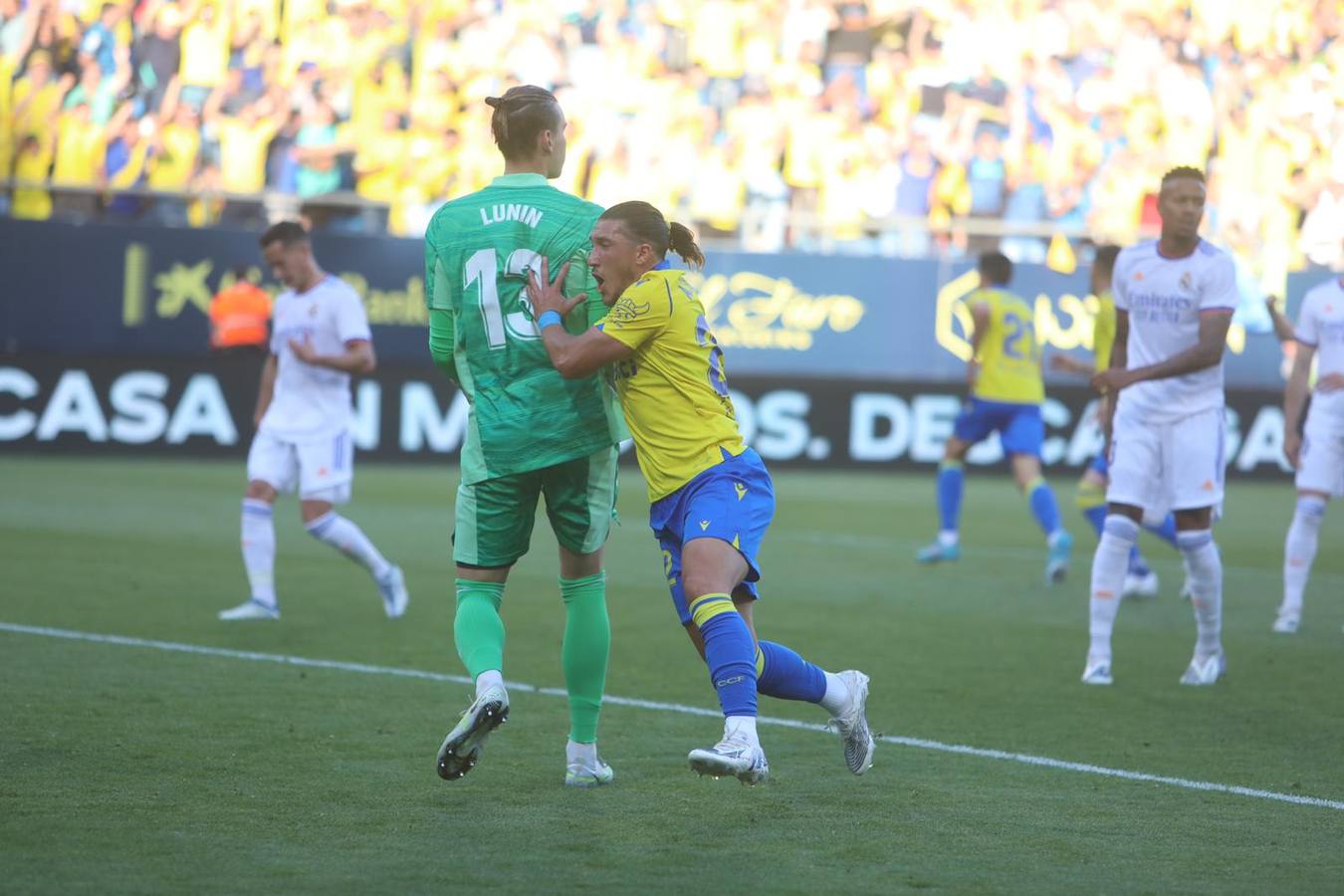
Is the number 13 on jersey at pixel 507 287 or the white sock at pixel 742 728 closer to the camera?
the white sock at pixel 742 728

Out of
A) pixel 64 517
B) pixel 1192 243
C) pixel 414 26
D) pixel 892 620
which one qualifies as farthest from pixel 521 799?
pixel 414 26

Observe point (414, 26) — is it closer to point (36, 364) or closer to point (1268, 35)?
point (36, 364)

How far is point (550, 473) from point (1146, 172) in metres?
17.9

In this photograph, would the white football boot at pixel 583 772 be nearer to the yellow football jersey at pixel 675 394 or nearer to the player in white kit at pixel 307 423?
the yellow football jersey at pixel 675 394

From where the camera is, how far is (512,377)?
5.23 metres

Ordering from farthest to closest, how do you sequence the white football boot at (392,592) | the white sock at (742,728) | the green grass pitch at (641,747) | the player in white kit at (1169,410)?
1. the white football boot at (392,592)
2. the player in white kit at (1169,410)
3. the white sock at (742,728)
4. the green grass pitch at (641,747)

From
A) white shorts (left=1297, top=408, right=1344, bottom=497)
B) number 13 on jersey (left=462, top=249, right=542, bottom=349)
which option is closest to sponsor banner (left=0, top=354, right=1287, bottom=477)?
white shorts (left=1297, top=408, right=1344, bottom=497)

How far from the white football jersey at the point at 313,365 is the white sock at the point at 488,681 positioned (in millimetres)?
4250

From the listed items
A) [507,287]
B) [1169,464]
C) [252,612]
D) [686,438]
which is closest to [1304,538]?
[1169,464]

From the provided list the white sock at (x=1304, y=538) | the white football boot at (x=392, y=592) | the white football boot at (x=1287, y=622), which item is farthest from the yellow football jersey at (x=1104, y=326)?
the white football boot at (x=392, y=592)

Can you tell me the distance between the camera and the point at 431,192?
66.2 ft

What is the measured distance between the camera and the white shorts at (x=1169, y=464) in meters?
7.56

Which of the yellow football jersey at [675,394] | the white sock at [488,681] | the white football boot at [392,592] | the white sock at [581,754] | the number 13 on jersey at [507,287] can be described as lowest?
the white football boot at [392,592]

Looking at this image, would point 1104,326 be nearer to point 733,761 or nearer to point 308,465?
point 308,465
